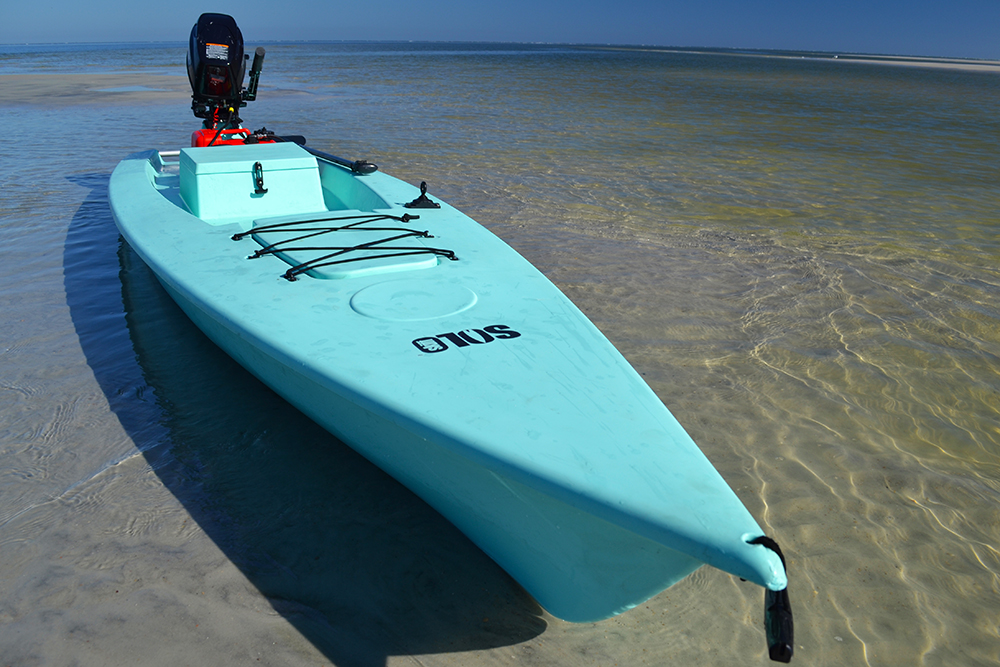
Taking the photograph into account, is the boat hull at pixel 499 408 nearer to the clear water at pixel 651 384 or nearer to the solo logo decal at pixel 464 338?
the solo logo decal at pixel 464 338

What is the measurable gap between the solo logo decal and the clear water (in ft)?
2.25

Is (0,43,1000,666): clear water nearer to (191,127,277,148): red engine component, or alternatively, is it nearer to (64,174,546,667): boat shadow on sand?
(64,174,546,667): boat shadow on sand

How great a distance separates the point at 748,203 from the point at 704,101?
42.4ft

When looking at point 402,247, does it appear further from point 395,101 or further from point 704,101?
point 704,101

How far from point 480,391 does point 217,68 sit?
5.15 meters

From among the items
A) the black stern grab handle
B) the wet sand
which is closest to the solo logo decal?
the black stern grab handle

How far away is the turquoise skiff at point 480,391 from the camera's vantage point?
174 cm

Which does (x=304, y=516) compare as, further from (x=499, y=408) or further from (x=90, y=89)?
(x=90, y=89)

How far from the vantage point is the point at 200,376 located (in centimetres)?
354

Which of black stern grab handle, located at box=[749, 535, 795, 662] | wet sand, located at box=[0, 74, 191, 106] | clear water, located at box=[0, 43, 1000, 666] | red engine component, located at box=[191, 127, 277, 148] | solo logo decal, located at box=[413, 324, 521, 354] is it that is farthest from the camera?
wet sand, located at box=[0, 74, 191, 106]

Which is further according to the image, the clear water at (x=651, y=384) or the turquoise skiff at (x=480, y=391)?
the clear water at (x=651, y=384)

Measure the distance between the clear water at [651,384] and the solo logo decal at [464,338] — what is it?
69 centimetres

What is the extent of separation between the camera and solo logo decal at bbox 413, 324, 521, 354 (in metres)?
2.42

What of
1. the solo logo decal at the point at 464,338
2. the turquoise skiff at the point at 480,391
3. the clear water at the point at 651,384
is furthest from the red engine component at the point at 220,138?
the solo logo decal at the point at 464,338
